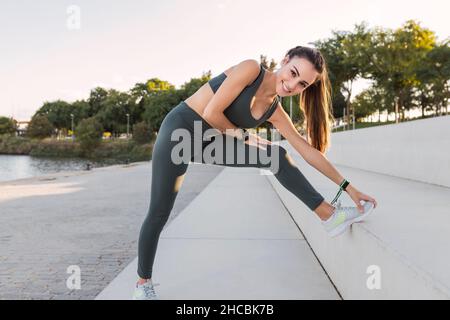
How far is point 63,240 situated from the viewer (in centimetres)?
395

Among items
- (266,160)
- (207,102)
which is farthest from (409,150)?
(207,102)

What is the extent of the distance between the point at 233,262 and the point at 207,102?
1480 mm

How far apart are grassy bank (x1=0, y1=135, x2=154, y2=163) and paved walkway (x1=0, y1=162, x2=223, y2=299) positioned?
52.1m

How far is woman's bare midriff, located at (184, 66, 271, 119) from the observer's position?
2.18 m

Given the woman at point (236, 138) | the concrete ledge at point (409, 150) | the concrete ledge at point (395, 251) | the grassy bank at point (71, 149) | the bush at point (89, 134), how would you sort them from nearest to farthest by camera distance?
the concrete ledge at point (395, 251) → the woman at point (236, 138) → the concrete ledge at point (409, 150) → the grassy bank at point (71, 149) → the bush at point (89, 134)

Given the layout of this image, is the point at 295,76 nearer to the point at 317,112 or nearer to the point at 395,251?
the point at 317,112

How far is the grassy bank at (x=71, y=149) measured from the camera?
213ft

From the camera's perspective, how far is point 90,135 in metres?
71.0

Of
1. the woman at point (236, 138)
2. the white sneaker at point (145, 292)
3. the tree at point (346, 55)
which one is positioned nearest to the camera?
the woman at point (236, 138)

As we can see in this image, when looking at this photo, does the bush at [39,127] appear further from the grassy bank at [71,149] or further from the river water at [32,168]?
the river water at [32,168]

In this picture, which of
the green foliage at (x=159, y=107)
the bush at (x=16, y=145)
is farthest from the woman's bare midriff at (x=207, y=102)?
the bush at (x=16, y=145)
